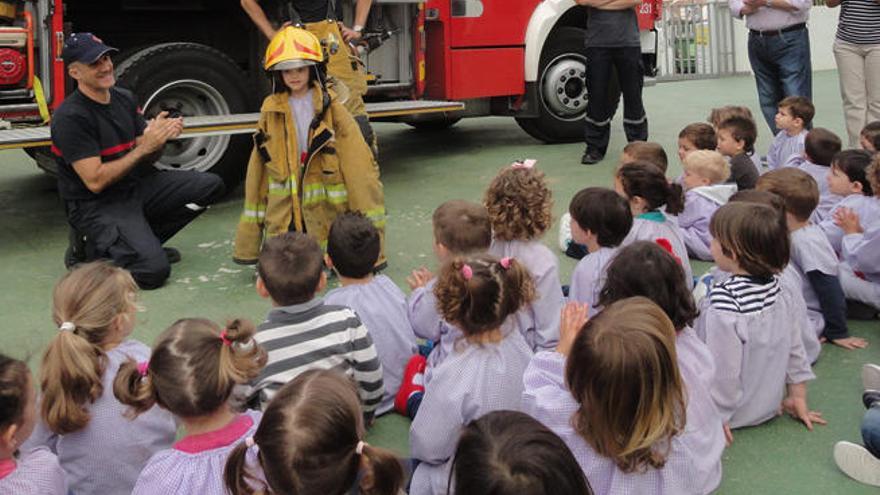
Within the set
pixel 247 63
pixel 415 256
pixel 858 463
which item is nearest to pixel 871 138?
pixel 415 256

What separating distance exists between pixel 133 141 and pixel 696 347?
11.4 ft

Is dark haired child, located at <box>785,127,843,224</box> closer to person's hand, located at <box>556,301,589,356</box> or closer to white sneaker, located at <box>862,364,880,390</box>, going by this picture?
white sneaker, located at <box>862,364,880,390</box>

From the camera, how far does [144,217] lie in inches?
211

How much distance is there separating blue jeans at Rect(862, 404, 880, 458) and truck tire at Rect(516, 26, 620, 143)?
5963 mm

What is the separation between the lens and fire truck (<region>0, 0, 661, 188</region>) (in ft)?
18.8

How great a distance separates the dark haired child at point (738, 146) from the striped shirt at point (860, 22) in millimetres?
1737

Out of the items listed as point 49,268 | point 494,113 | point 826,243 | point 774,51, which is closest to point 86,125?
point 49,268

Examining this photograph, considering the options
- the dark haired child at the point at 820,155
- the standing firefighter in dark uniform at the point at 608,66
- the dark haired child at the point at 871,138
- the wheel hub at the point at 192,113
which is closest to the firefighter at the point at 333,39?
the wheel hub at the point at 192,113

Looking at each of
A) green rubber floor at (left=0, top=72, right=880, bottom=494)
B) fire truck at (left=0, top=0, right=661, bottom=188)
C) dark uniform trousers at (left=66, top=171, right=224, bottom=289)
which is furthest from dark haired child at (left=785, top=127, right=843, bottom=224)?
dark uniform trousers at (left=66, top=171, right=224, bottom=289)

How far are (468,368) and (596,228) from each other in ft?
4.06

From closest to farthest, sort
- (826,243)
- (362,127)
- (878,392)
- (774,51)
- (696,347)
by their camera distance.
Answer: (696,347) → (878,392) → (826,243) → (362,127) → (774,51)

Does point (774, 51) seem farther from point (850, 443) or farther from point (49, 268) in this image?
point (49, 268)

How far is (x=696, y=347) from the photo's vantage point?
2.96 metres

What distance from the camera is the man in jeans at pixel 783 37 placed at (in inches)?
279
